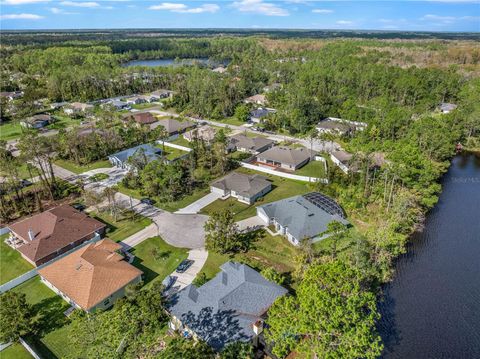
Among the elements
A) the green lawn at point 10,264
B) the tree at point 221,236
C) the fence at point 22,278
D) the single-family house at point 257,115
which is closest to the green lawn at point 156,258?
the tree at point 221,236

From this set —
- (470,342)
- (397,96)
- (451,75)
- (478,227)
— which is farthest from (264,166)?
(451,75)

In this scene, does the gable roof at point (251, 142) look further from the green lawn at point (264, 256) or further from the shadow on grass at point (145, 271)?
the shadow on grass at point (145, 271)

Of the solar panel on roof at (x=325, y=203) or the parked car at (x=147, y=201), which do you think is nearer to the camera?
the solar panel on roof at (x=325, y=203)

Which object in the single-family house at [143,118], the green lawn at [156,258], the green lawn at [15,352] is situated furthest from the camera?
the single-family house at [143,118]

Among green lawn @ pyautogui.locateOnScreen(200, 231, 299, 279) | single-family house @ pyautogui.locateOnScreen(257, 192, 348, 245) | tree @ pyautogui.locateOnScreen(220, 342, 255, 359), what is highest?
single-family house @ pyautogui.locateOnScreen(257, 192, 348, 245)

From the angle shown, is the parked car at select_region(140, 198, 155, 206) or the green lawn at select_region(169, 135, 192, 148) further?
the green lawn at select_region(169, 135, 192, 148)

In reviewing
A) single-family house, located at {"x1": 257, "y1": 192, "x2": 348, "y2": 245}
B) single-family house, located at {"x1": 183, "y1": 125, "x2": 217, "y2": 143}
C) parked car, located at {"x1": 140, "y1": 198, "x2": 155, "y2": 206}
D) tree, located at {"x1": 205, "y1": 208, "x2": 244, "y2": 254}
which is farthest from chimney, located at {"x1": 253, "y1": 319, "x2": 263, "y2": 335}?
single-family house, located at {"x1": 183, "y1": 125, "x2": 217, "y2": 143}

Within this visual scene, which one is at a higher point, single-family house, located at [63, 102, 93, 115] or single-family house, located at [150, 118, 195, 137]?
single-family house, located at [63, 102, 93, 115]

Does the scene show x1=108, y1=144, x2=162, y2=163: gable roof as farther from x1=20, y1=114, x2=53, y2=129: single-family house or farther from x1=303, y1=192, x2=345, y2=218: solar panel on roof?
x1=20, y1=114, x2=53, y2=129: single-family house
